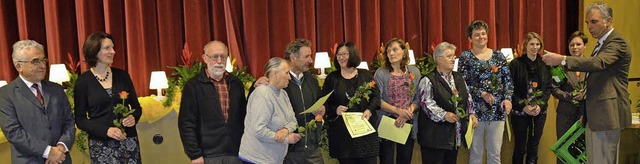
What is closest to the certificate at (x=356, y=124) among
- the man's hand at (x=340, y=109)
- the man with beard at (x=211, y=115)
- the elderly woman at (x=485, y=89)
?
the man's hand at (x=340, y=109)

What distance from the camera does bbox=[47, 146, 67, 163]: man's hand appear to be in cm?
303

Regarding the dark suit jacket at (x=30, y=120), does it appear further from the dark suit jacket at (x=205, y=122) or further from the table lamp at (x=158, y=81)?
the table lamp at (x=158, y=81)

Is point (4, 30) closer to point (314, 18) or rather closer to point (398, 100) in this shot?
point (314, 18)

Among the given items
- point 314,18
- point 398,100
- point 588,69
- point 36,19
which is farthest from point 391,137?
point 36,19

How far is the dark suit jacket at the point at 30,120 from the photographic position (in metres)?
2.98

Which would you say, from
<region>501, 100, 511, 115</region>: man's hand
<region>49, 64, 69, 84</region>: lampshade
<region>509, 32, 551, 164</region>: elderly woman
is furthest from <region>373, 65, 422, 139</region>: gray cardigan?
<region>49, 64, 69, 84</region>: lampshade

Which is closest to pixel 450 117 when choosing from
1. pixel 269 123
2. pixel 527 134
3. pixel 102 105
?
pixel 527 134

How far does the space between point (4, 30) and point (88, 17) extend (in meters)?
0.73

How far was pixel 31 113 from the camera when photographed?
3.04m

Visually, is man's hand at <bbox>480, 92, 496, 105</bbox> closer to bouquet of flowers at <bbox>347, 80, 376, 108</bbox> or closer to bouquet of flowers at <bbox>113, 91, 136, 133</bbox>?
bouquet of flowers at <bbox>347, 80, 376, 108</bbox>

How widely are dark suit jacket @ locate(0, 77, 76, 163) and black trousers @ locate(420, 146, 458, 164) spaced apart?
2343 mm

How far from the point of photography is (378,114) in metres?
4.45

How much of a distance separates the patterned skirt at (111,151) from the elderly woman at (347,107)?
132 cm

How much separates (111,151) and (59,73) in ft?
7.93
